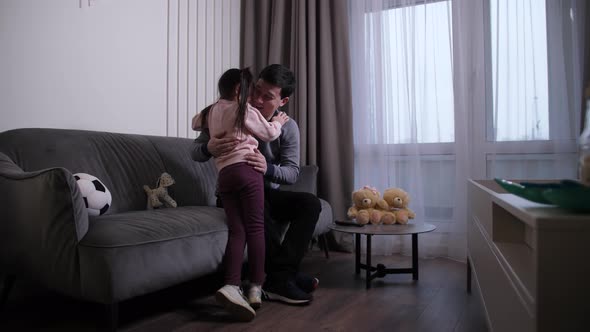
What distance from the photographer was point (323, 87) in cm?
293

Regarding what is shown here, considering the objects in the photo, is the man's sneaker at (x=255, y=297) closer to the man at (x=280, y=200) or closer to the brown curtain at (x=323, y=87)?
the man at (x=280, y=200)

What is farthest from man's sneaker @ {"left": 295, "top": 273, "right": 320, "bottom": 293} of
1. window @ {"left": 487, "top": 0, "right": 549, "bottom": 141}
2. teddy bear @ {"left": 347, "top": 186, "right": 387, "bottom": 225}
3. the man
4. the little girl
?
window @ {"left": 487, "top": 0, "right": 549, "bottom": 141}

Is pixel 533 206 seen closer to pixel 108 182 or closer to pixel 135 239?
pixel 135 239

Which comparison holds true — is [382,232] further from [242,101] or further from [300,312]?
[242,101]

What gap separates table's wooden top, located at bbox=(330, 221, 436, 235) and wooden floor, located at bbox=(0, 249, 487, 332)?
27 cm

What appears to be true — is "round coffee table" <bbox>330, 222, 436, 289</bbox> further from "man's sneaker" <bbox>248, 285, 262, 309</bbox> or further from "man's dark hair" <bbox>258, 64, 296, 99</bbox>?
"man's dark hair" <bbox>258, 64, 296, 99</bbox>

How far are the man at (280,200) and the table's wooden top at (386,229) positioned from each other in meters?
0.22

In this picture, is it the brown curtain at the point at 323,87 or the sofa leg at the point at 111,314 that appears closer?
the sofa leg at the point at 111,314

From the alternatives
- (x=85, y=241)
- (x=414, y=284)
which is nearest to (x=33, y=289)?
(x=85, y=241)

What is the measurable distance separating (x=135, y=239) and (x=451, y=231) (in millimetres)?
2033

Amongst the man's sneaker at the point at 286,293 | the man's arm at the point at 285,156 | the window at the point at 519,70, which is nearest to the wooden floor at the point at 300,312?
the man's sneaker at the point at 286,293

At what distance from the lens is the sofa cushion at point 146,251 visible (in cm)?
119

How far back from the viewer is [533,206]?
720mm

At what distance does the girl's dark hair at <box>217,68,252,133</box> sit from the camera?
156cm
